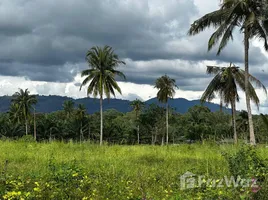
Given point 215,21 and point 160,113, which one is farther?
point 160,113

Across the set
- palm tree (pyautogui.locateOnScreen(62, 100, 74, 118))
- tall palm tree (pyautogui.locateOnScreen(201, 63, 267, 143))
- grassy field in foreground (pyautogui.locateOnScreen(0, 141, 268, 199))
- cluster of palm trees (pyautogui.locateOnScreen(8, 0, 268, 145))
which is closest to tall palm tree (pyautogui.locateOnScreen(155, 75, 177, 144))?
cluster of palm trees (pyautogui.locateOnScreen(8, 0, 268, 145))

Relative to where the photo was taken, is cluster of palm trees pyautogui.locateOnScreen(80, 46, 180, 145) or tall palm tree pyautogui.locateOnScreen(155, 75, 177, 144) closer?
cluster of palm trees pyautogui.locateOnScreen(80, 46, 180, 145)

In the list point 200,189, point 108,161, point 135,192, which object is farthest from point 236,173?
point 108,161

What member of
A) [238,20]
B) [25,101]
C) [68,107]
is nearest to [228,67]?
[238,20]

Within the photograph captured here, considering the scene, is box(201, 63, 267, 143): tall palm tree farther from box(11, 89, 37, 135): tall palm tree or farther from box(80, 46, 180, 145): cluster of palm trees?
box(11, 89, 37, 135): tall palm tree

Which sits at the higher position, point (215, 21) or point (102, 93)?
point (215, 21)

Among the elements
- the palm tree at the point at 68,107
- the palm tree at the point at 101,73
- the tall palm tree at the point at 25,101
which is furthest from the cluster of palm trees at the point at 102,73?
the palm tree at the point at 68,107

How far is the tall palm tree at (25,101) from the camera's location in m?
66.6

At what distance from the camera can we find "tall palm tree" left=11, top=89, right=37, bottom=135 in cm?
6656

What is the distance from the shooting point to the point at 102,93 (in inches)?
1566

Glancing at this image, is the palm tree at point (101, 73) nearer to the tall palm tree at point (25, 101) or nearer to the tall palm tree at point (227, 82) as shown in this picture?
the tall palm tree at point (227, 82)

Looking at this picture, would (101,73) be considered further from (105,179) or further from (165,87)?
(105,179)

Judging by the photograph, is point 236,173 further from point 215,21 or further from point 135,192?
point 215,21

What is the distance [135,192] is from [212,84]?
64.6 feet
